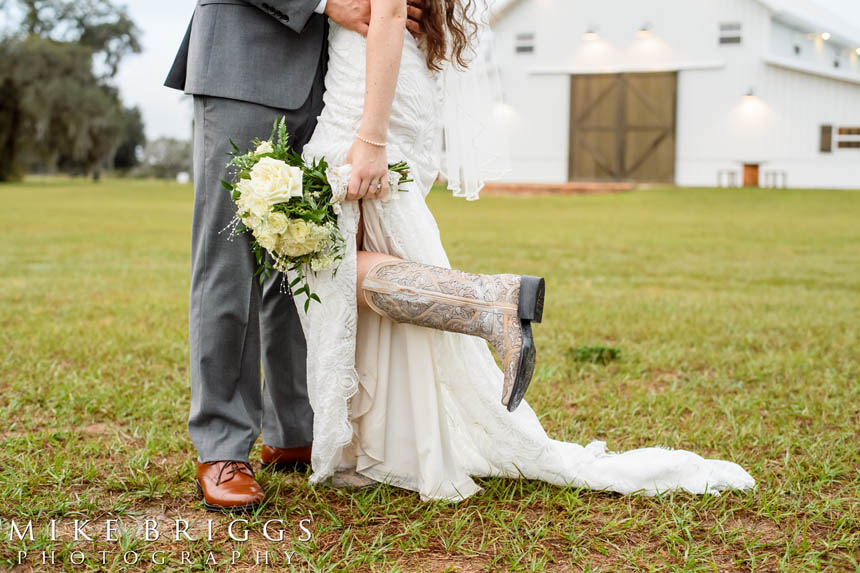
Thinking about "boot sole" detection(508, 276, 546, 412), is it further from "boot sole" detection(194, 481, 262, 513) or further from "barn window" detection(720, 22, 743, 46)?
"barn window" detection(720, 22, 743, 46)

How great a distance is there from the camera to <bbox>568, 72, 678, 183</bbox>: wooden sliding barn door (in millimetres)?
23984

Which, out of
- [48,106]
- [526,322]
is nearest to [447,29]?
[526,322]

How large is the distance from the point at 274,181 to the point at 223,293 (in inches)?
16.5

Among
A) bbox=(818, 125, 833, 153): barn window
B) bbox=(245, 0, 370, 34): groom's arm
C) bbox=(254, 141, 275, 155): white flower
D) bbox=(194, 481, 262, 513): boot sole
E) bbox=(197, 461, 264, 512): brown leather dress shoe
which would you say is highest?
bbox=(818, 125, 833, 153): barn window

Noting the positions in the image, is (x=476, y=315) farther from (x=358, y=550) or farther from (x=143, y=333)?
(x=143, y=333)

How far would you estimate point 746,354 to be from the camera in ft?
14.0

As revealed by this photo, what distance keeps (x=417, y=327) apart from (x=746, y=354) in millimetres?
2598

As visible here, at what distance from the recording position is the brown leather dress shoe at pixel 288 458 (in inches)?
102

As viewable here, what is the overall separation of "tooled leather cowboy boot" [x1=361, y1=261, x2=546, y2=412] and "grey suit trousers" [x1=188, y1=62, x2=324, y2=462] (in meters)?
0.38

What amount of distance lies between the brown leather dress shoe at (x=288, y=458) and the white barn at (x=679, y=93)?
22371 millimetres

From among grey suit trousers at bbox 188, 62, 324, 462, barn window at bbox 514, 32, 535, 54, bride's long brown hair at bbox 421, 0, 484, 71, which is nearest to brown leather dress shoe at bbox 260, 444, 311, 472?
grey suit trousers at bbox 188, 62, 324, 462

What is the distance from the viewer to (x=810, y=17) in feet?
82.5

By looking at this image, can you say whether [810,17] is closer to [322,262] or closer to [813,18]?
[813,18]

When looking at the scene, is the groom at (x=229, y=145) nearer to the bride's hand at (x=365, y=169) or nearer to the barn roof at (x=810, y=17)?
the bride's hand at (x=365, y=169)
